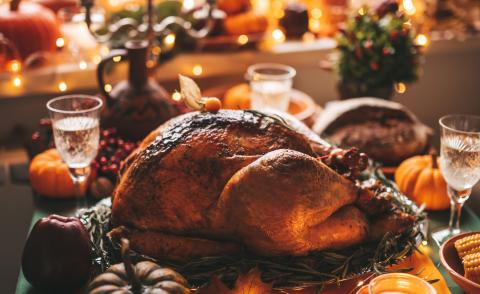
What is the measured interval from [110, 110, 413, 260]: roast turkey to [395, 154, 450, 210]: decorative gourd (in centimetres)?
32

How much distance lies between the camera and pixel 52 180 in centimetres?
180

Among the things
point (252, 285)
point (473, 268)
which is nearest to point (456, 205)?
point (473, 268)

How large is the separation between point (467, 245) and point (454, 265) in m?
0.05

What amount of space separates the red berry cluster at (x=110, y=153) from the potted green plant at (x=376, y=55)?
906 millimetres

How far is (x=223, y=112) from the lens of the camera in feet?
5.00

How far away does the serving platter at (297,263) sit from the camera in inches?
51.8

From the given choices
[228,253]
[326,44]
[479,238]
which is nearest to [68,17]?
[326,44]

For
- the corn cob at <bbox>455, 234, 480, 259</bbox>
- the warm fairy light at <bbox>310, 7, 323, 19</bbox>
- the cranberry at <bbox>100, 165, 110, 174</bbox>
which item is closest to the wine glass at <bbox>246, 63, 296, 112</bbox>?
the cranberry at <bbox>100, 165, 110, 174</bbox>

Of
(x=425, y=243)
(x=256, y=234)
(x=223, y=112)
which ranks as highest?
(x=223, y=112)

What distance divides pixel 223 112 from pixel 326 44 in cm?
178

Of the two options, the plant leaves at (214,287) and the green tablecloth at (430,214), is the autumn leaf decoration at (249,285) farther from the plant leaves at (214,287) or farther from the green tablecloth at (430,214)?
the green tablecloth at (430,214)

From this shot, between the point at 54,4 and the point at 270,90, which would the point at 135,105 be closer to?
the point at 270,90

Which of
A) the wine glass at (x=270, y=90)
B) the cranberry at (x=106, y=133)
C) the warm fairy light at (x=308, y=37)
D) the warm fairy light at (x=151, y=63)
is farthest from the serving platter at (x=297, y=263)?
the warm fairy light at (x=308, y=37)

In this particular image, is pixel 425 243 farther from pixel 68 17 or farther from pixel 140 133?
pixel 68 17
